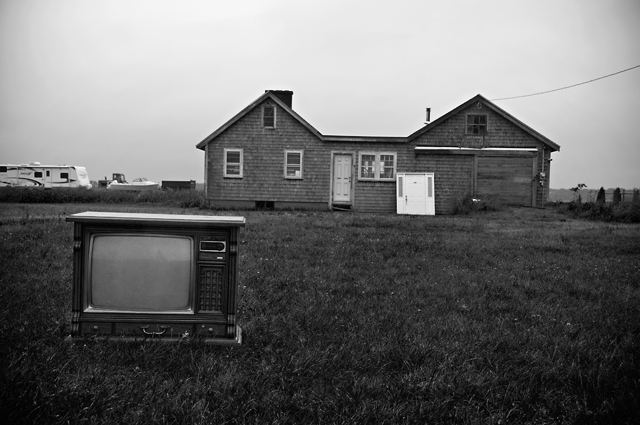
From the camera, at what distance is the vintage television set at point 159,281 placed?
4.14 meters

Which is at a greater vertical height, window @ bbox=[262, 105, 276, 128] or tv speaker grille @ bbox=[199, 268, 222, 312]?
window @ bbox=[262, 105, 276, 128]

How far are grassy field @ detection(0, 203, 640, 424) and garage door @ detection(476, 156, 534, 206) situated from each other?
594 inches

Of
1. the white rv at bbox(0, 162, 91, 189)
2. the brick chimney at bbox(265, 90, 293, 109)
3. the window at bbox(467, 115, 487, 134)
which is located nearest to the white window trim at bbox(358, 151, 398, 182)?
the window at bbox(467, 115, 487, 134)

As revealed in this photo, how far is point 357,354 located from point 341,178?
762 inches

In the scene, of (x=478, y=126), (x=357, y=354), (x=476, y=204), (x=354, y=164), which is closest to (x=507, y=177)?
(x=476, y=204)

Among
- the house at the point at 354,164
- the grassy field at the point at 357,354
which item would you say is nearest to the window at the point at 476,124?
the house at the point at 354,164

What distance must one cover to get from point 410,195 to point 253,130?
24.2 feet

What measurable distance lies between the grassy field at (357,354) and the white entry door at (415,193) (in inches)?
559

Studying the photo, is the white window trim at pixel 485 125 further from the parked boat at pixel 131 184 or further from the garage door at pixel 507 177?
the parked boat at pixel 131 184

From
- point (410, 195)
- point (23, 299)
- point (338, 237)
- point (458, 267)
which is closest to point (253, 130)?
point (410, 195)

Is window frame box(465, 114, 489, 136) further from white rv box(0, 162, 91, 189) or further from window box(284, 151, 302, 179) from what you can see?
white rv box(0, 162, 91, 189)

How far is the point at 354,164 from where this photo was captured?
23.3 m

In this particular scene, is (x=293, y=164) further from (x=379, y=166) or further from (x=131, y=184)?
(x=131, y=184)

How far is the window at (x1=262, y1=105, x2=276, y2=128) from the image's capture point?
23203 mm
